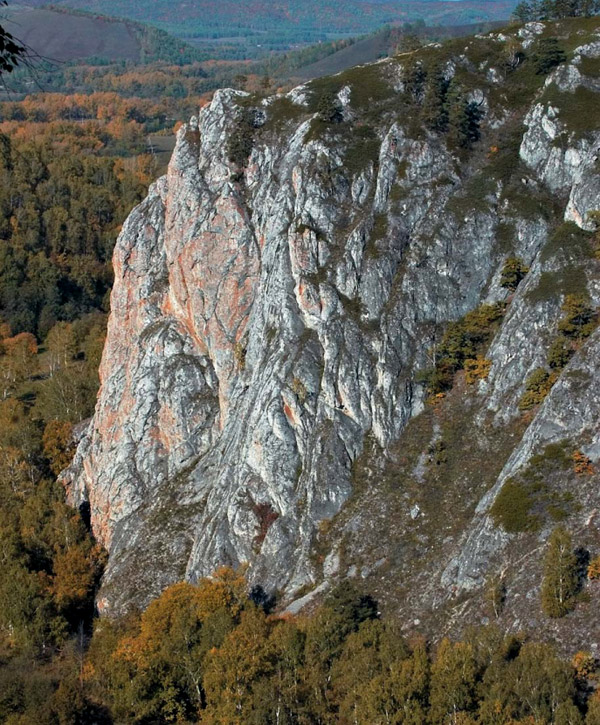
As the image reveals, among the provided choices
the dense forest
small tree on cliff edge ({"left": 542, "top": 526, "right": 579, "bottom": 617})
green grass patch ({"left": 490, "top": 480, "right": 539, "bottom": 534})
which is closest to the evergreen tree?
green grass patch ({"left": 490, "top": 480, "right": 539, "bottom": 534})

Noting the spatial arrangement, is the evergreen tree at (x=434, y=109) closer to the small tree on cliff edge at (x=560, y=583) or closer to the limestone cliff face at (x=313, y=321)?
the limestone cliff face at (x=313, y=321)

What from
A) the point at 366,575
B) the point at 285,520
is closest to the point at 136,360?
the point at 285,520

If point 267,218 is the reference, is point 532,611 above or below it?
below

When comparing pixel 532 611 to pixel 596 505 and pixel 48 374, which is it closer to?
pixel 596 505

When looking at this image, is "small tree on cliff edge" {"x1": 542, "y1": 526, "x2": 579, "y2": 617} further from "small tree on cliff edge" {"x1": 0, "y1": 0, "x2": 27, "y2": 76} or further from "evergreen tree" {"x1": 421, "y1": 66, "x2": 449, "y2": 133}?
"evergreen tree" {"x1": 421, "y1": 66, "x2": 449, "y2": 133}

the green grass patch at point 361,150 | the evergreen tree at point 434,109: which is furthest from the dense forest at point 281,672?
the evergreen tree at point 434,109
